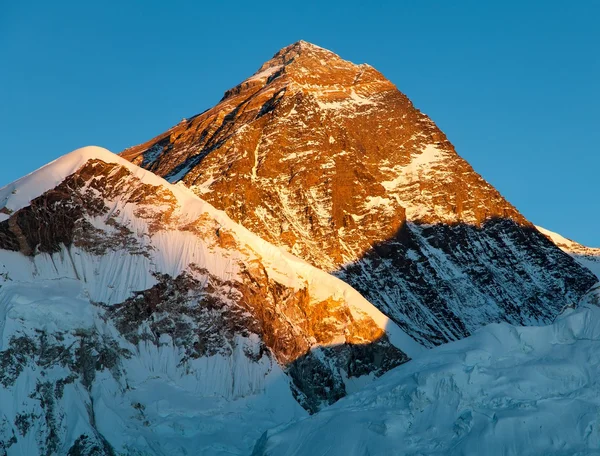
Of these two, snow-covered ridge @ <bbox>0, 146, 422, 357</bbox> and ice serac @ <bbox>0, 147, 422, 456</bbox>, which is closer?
ice serac @ <bbox>0, 147, 422, 456</bbox>

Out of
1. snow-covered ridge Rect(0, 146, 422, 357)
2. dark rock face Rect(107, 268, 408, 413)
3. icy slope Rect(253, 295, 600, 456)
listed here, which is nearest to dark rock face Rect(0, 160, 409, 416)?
dark rock face Rect(107, 268, 408, 413)

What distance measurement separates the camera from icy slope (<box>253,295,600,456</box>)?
9450cm

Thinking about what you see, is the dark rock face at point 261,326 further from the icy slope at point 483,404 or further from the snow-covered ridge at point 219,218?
the icy slope at point 483,404

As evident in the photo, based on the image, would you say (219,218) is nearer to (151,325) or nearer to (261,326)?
(261,326)

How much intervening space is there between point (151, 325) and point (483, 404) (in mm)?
45961

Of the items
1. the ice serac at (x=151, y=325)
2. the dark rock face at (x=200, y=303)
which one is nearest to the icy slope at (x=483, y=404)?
the ice serac at (x=151, y=325)

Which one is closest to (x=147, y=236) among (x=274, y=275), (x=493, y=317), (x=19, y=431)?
(x=274, y=275)

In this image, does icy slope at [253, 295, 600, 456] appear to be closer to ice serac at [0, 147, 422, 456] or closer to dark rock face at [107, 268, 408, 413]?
ice serac at [0, 147, 422, 456]

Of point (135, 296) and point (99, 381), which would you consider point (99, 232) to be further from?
point (99, 381)

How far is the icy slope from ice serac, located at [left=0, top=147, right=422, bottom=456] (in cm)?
2123

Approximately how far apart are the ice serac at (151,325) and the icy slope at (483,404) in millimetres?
21232

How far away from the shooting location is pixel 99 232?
463 feet

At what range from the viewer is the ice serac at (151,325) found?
124250mm

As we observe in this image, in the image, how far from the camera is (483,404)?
9838 cm
